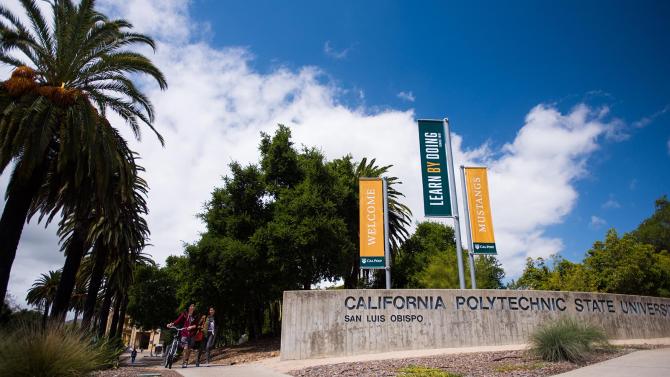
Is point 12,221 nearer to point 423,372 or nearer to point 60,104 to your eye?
point 60,104

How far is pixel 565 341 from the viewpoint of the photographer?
9406mm

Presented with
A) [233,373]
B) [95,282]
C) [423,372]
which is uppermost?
[95,282]

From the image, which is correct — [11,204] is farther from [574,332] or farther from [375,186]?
[574,332]

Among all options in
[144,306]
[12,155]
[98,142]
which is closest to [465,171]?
[98,142]

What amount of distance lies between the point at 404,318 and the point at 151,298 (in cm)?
4127

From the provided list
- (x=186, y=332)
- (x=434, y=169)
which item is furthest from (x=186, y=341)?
(x=434, y=169)

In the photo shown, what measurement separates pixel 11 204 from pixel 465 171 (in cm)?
1725

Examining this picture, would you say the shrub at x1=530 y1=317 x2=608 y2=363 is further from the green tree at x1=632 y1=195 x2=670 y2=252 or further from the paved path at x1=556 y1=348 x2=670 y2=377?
the green tree at x1=632 y1=195 x2=670 y2=252

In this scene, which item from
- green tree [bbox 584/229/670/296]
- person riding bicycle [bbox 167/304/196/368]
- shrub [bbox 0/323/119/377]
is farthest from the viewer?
green tree [bbox 584/229/670/296]

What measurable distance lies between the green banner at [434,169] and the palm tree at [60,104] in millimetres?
11661

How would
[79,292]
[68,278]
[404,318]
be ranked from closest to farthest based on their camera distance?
[404,318]
[68,278]
[79,292]

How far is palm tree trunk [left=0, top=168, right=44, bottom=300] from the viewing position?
41.3 ft

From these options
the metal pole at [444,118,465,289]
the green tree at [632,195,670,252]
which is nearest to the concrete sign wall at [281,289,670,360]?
the metal pole at [444,118,465,289]

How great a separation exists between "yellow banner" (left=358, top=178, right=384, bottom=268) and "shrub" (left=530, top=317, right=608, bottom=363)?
7819mm
